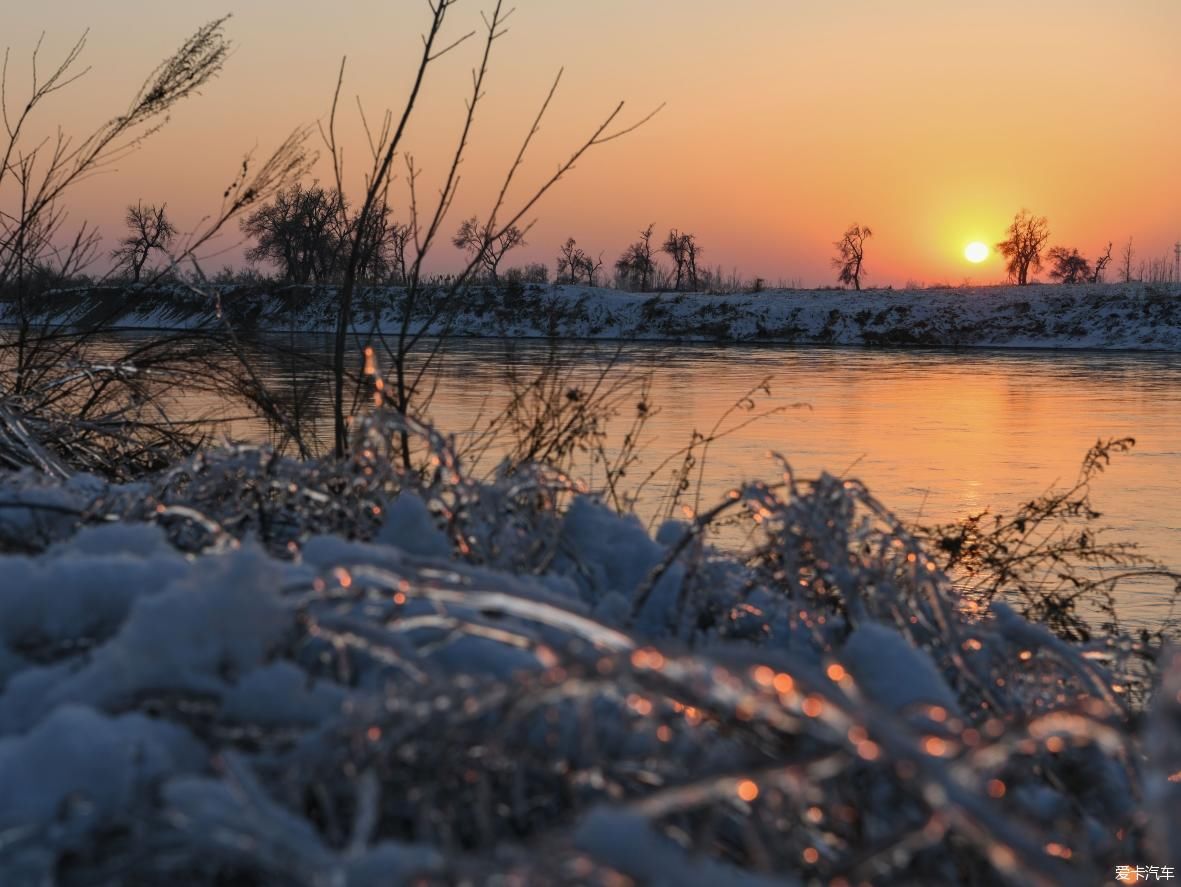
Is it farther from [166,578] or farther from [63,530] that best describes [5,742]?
[63,530]

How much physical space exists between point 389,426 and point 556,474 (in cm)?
26

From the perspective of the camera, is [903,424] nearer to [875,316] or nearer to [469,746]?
[469,746]

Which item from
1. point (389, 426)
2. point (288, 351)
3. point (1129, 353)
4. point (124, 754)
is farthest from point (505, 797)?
point (1129, 353)

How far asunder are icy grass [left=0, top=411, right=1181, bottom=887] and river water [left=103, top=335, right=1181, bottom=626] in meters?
2.30

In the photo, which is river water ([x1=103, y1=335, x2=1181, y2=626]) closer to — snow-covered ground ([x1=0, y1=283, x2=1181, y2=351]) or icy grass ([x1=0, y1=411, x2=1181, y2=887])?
icy grass ([x1=0, y1=411, x2=1181, y2=887])

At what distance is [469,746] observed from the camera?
87 centimetres

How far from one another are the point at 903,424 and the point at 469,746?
42.9ft

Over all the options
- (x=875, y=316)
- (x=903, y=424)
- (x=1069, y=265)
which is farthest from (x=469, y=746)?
(x=1069, y=265)

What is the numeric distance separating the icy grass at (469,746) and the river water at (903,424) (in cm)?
230

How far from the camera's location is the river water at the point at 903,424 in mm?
A: 7344

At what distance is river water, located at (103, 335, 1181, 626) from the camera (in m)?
7.34

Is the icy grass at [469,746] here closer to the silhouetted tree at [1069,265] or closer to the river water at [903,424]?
the river water at [903,424]

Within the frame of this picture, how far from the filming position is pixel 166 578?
3.51ft

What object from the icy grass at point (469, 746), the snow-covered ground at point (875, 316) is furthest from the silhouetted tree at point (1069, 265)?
the icy grass at point (469, 746)
